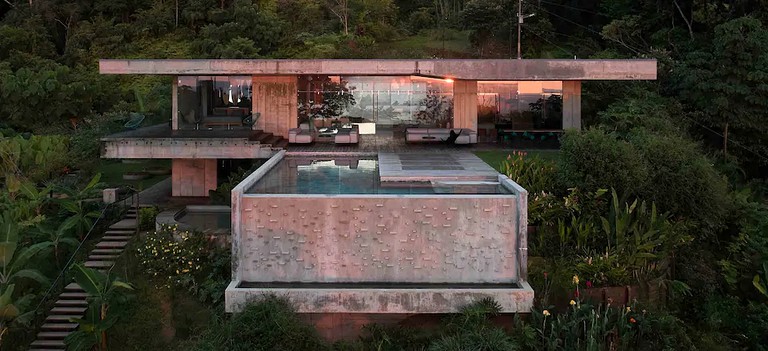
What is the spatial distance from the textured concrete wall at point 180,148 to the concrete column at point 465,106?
832cm

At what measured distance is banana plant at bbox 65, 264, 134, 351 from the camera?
14.6 meters

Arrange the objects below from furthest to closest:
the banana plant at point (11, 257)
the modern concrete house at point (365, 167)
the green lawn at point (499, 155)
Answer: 1. the green lawn at point (499, 155)
2. the banana plant at point (11, 257)
3. the modern concrete house at point (365, 167)

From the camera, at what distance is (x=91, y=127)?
96.8ft

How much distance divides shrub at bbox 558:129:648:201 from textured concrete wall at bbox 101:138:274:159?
32.8ft

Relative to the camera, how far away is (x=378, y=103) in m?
26.9

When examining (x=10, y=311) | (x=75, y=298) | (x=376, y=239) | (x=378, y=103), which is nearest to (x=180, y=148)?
(x=75, y=298)

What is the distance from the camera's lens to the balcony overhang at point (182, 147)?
20938 mm

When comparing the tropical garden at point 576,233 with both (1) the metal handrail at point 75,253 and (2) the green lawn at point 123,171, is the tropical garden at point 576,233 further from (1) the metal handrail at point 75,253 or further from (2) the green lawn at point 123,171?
(2) the green lawn at point 123,171

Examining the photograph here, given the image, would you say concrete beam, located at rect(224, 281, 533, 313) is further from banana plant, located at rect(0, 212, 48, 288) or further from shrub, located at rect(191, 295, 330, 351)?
banana plant, located at rect(0, 212, 48, 288)

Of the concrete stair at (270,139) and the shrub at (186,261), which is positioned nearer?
the shrub at (186,261)

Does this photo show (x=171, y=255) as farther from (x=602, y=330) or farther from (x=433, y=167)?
(x=602, y=330)

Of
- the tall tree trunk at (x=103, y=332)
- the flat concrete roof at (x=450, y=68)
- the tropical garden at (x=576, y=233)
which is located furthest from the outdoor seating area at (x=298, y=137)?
the tall tree trunk at (x=103, y=332)

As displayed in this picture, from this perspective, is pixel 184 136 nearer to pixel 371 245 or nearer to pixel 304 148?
pixel 304 148

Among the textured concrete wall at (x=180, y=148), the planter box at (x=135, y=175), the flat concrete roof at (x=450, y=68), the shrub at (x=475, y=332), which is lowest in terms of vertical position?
the shrub at (x=475, y=332)
